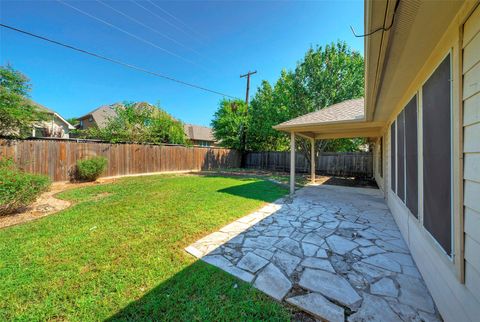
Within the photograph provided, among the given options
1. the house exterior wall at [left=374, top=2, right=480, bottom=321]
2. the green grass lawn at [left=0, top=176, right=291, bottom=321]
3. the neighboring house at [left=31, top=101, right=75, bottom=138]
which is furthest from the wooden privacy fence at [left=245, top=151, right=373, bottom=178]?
the neighboring house at [left=31, top=101, right=75, bottom=138]

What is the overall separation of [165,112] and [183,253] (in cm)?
1402

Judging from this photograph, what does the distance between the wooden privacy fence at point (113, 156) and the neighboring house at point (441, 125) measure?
9.43 meters

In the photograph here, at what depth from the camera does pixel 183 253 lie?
2613 mm

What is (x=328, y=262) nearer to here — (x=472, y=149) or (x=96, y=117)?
(x=472, y=149)

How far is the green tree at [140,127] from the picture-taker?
39.0 ft

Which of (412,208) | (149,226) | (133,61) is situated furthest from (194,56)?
(412,208)

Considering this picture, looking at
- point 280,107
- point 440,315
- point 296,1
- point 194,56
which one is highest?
point 194,56

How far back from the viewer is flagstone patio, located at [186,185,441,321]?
171 centimetres

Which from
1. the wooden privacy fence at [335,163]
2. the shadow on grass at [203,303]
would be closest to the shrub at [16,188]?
the shadow on grass at [203,303]

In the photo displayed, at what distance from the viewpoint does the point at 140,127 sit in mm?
12789

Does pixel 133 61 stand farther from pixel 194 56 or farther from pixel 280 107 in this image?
pixel 280 107

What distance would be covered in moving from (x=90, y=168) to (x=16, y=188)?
448cm

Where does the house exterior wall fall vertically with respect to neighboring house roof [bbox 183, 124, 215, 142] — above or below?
below

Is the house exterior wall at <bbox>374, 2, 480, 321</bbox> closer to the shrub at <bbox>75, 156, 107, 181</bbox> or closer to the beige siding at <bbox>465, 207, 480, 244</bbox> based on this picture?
the beige siding at <bbox>465, 207, 480, 244</bbox>
